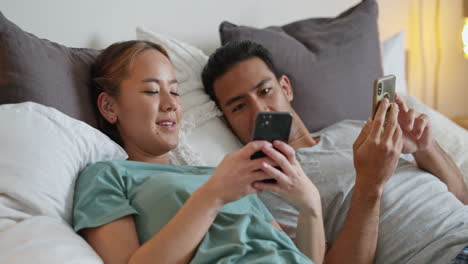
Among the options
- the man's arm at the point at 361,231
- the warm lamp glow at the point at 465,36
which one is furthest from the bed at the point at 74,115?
the warm lamp glow at the point at 465,36

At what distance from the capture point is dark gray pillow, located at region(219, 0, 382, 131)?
5.77 feet

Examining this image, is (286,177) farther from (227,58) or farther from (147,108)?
(227,58)

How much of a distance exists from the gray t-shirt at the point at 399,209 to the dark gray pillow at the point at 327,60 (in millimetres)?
261

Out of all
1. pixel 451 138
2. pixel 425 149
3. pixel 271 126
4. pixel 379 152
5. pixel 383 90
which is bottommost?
pixel 451 138

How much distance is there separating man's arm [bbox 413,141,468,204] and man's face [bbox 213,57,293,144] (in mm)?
417

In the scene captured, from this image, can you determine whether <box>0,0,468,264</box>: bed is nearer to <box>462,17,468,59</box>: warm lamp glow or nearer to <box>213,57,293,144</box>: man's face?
<box>213,57,293,144</box>: man's face

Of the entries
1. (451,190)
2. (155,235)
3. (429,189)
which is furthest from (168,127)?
(451,190)

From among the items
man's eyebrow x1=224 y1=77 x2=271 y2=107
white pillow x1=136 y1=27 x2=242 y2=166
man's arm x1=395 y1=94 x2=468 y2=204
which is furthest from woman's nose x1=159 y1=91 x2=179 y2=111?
man's arm x1=395 y1=94 x2=468 y2=204

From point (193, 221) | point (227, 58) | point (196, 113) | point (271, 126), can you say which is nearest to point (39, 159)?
point (193, 221)

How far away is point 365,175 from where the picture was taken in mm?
1253

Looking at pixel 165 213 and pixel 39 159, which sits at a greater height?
pixel 39 159

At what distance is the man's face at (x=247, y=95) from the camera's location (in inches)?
61.3

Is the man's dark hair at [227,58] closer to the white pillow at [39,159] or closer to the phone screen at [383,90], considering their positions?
the phone screen at [383,90]

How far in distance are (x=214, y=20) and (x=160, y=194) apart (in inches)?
43.9
